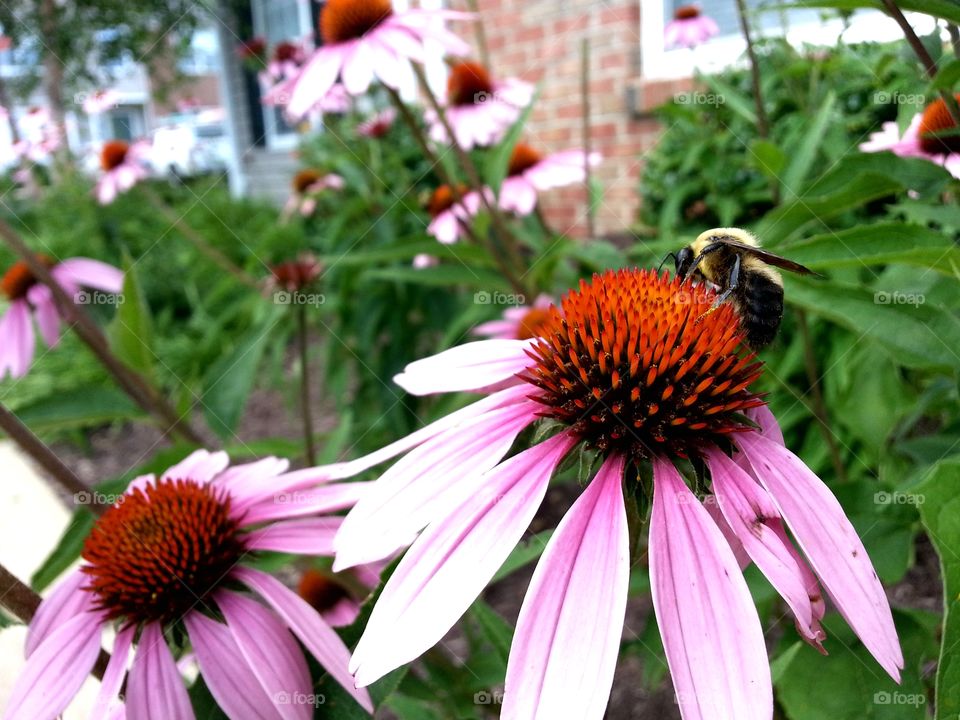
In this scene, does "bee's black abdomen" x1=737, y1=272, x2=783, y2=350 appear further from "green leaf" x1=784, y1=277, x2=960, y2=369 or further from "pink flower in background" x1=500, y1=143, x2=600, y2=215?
"pink flower in background" x1=500, y1=143, x2=600, y2=215

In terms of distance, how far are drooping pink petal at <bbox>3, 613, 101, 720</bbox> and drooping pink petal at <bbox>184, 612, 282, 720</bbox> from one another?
0.26ft

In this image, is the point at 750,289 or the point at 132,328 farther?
the point at 132,328

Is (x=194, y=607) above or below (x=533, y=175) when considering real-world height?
below

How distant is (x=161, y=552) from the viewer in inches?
23.7

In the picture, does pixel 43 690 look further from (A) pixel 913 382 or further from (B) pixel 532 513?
(A) pixel 913 382

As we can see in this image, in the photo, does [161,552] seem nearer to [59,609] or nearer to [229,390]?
[59,609]

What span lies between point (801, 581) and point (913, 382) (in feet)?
3.64

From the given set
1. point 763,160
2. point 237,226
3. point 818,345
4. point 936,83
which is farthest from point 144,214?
point 936,83

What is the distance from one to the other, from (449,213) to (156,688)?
1.31 meters

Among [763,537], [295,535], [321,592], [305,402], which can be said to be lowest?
[321,592]

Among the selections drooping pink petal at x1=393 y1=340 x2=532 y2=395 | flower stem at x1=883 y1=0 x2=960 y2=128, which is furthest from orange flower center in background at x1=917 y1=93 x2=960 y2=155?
drooping pink petal at x1=393 y1=340 x2=532 y2=395

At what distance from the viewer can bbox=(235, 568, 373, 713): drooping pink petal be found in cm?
50

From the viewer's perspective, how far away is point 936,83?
1.86 feet

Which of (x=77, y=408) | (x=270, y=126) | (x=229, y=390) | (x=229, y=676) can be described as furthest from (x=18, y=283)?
(x=270, y=126)
